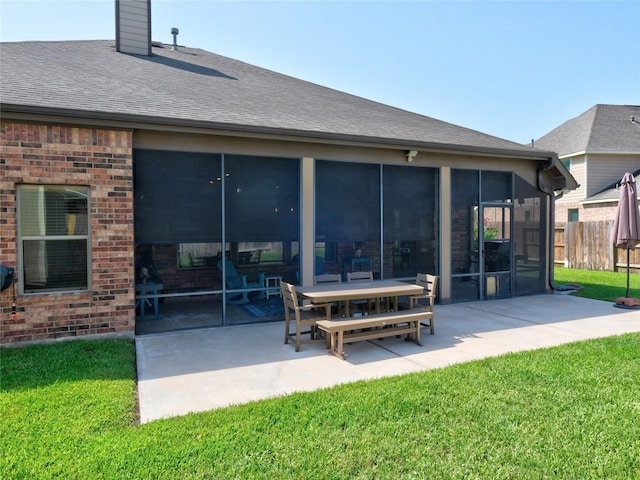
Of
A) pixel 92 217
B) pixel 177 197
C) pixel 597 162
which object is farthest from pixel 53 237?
pixel 597 162

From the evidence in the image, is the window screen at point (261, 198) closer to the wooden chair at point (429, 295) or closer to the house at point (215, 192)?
the house at point (215, 192)

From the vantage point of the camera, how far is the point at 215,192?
6742 millimetres

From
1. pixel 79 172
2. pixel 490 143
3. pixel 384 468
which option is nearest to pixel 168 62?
pixel 79 172

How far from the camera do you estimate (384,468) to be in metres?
2.77

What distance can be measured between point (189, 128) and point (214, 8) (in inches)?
190

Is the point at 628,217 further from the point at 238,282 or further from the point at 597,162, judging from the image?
the point at 597,162

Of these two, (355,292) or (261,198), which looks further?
(261,198)

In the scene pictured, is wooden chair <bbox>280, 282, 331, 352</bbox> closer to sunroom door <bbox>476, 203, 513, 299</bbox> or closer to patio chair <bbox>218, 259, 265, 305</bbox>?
patio chair <bbox>218, 259, 265, 305</bbox>

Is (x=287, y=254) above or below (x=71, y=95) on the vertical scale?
below

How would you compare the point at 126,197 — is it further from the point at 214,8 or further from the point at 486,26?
the point at 486,26

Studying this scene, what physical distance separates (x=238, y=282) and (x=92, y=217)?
2.91m

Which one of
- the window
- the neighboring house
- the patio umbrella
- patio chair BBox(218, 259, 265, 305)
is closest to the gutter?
the window

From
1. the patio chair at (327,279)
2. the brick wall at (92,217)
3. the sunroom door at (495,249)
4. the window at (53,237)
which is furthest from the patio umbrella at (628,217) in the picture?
the window at (53,237)

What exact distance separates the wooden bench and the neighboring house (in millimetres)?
16441
